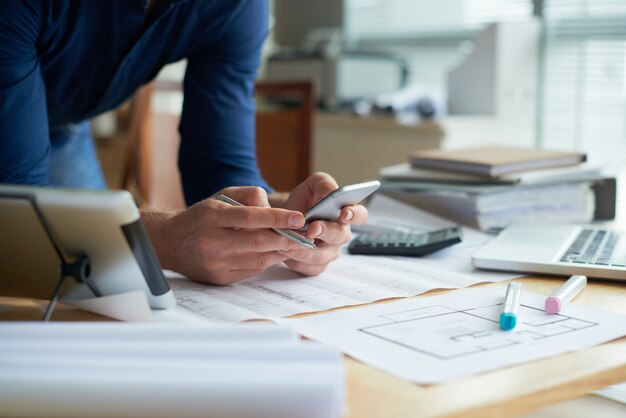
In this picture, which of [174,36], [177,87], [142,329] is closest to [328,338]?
[142,329]

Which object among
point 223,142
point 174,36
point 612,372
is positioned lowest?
point 612,372

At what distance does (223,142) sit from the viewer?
145 cm

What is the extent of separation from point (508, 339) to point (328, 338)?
0.54 ft

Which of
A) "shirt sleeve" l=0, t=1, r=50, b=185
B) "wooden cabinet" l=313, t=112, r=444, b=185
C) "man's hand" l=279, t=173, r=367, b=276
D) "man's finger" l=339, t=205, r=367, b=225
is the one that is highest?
"shirt sleeve" l=0, t=1, r=50, b=185

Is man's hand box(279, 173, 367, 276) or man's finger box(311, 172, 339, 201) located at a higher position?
man's finger box(311, 172, 339, 201)

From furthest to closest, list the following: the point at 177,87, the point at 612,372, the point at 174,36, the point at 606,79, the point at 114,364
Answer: the point at 606,79, the point at 177,87, the point at 174,36, the point at 612,372, the point at 114,364

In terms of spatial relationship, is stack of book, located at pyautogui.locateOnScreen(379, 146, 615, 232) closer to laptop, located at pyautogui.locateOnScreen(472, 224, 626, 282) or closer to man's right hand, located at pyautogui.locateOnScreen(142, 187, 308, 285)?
laptop, located at pyautogui.locateOnScreen(472, 224, 626, 282)

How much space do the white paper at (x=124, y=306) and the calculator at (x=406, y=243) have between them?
0.42m

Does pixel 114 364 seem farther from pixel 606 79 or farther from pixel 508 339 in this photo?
pixel 606 79

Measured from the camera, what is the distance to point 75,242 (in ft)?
2.40

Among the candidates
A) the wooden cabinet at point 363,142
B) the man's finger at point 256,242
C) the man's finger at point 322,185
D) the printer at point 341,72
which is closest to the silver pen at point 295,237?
the man's finger at point 256,242

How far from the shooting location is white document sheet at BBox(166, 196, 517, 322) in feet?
2.79

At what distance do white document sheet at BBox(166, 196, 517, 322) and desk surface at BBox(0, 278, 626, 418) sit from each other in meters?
0.19

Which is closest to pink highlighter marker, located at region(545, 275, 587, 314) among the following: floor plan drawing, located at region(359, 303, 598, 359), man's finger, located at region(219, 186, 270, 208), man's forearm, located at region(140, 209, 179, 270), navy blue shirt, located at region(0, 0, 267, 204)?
floor plan drawing, located at region(359, 303, 598, 359)
